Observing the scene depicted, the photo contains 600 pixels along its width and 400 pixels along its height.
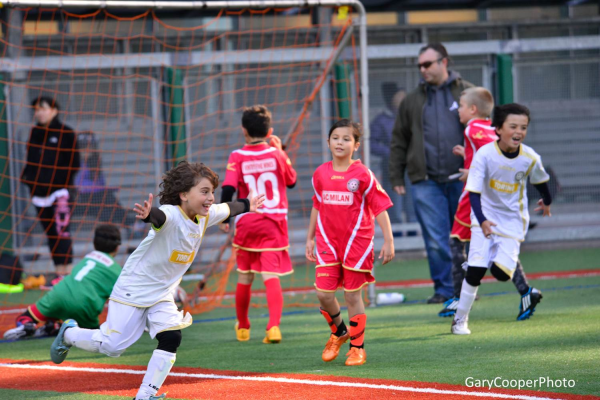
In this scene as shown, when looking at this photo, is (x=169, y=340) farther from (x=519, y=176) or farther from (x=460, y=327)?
(x=519, y=176)

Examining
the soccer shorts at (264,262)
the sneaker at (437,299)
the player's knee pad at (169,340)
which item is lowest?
the sneaker at (437,299)

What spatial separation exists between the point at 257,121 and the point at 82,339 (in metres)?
2.51

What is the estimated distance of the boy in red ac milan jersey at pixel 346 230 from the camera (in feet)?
18.4

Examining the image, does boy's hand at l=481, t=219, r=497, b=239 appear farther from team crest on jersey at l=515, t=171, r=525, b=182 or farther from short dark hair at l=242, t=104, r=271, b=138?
short dark hair at l=242, t=104, r=271, b=138

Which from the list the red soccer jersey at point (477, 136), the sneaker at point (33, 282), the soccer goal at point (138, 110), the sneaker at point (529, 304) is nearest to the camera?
the sneaker at point (529, 304)

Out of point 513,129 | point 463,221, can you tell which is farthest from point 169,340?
point 463,221

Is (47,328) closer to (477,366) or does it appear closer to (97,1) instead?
(97,1)

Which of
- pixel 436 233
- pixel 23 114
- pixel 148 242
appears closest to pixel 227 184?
pixel 148 242

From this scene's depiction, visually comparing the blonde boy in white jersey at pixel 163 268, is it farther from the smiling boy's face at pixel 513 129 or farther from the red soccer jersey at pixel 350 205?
the smiling boy's face at pixel 513 129

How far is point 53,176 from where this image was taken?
10.1 meters

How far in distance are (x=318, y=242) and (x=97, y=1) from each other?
3847 millimetres

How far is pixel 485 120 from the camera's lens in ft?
24.5

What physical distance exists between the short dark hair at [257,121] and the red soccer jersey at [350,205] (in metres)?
1.21

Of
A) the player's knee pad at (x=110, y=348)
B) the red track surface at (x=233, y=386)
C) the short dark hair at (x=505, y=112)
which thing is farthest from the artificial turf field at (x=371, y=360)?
the short dark hair at (x=505, y=112)
